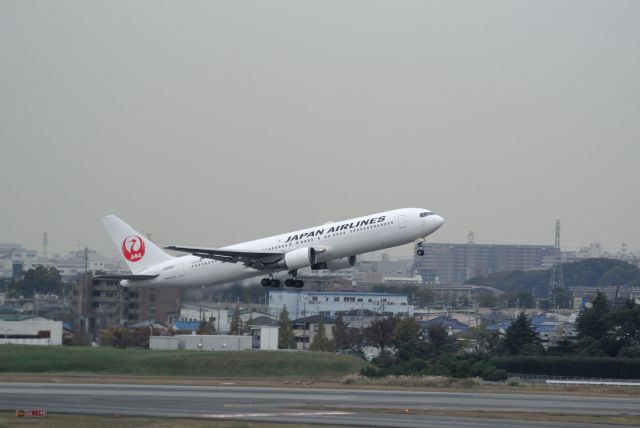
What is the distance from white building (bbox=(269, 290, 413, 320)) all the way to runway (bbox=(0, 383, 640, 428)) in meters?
79.7

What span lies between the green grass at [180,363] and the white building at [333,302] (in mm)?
58331

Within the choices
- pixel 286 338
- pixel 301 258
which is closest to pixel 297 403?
pixel 301 258

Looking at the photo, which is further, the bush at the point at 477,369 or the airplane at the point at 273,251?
the bush at the point at 477,369

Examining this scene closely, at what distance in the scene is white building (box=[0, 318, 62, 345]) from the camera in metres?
95.1

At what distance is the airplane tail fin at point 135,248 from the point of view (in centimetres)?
8362

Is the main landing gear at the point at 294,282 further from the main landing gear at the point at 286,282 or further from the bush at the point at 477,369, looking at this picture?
the bush at the point at 477,369

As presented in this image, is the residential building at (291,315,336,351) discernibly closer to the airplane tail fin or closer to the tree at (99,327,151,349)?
the tree at (99,327,151,349)

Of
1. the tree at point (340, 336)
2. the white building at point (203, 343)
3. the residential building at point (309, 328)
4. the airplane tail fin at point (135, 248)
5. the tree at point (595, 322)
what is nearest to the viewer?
the airplane tail fin at point (135, 248)

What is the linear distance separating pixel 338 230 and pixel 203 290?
16.1m

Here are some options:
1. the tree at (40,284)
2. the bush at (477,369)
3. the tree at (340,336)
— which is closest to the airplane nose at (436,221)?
the bush at (477,369)

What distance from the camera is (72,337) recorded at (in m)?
98.1

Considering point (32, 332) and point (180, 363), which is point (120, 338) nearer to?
point (32, 332)

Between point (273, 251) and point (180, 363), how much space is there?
1081 cm

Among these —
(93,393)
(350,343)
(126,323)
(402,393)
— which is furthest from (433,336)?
(93,393)
